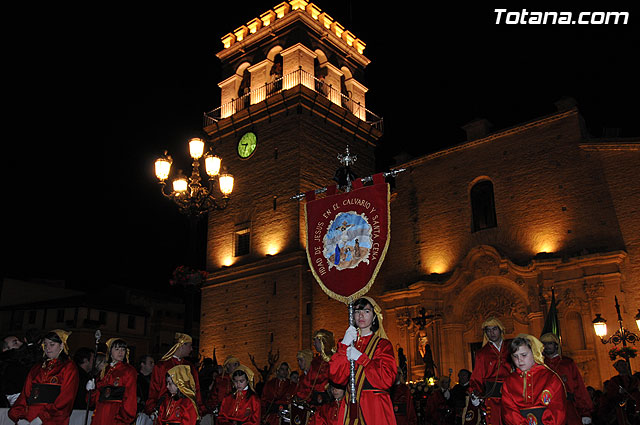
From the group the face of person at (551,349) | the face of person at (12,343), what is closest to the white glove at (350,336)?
the face of person at (551,349)

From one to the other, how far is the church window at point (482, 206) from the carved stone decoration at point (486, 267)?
6.14 ft

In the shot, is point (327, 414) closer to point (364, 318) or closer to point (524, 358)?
point (364, 318)

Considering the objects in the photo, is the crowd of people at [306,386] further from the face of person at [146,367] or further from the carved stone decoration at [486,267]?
the carved stone decoration at [486,267]

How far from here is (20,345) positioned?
28.2 feet

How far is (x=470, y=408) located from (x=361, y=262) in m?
4.46

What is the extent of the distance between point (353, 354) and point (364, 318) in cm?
53

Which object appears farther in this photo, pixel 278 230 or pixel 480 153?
pixel 278 230

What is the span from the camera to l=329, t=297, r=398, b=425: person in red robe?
19.0 ft

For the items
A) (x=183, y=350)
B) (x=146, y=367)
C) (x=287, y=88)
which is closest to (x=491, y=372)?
(x=183, y=350)

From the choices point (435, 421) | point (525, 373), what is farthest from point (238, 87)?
point (525, 373)

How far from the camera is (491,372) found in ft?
26.8

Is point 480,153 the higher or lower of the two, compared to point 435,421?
higher

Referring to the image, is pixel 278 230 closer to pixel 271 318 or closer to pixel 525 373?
pixel 271 318

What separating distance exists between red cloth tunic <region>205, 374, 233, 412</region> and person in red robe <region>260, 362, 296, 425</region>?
771 millimetres
